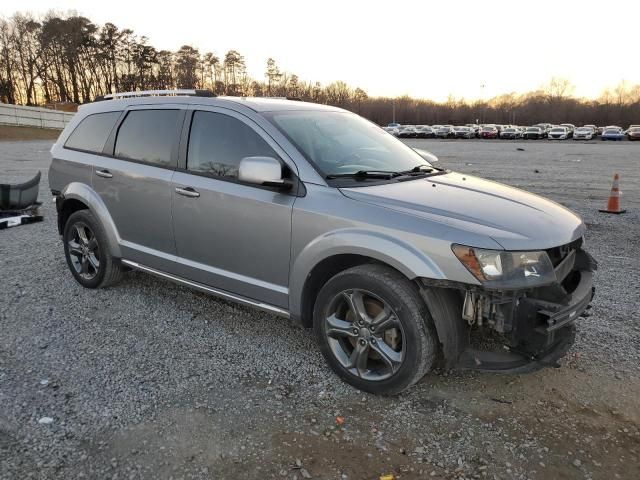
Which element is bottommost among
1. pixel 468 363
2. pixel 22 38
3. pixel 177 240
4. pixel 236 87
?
pixel 468 363

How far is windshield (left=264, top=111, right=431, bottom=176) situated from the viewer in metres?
3.72

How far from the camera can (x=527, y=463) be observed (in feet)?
8.89

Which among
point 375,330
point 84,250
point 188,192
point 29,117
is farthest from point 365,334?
point 29,117

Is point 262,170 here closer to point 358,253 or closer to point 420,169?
point 358,253

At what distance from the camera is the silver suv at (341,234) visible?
2.95m

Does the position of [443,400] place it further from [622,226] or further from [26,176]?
[26,176]

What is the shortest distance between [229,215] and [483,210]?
1.78m

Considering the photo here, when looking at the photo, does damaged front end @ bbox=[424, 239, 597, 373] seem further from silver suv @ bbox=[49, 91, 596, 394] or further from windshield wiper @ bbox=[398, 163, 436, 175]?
windshield wiper @ bbox=[398, 163, 436, 175]

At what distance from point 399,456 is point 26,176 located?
637 inches

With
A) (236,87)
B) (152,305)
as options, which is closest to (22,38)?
(236,87)

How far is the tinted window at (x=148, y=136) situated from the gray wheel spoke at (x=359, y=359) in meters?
2.19

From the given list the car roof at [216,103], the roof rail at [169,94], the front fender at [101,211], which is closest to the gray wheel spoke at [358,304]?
the car roof at [216,103]

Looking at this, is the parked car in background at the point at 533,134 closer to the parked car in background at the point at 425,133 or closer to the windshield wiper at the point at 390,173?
the parked car in background at the point at 425,133

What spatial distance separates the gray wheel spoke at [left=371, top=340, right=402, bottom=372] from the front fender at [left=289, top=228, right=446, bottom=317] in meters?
0.51
